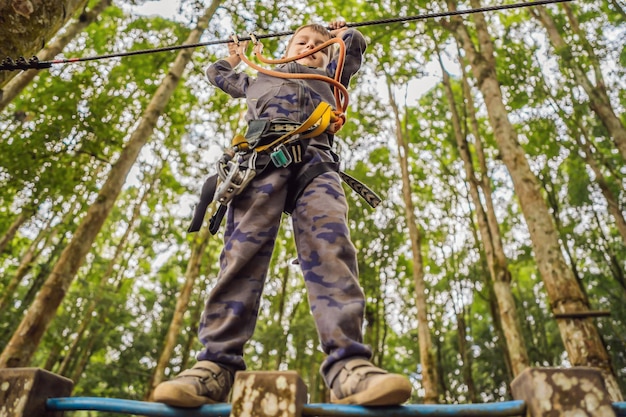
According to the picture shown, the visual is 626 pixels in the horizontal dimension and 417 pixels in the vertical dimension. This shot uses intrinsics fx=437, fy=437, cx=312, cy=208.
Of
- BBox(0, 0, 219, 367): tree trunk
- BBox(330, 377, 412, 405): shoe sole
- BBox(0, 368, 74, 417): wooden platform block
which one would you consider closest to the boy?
BBox(330, 377, 412, 405): shoe sole

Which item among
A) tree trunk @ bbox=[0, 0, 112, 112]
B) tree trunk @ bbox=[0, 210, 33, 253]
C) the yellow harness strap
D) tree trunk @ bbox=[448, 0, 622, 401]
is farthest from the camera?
A: tree trunk @ bbox=[0, 210, 33, 253]

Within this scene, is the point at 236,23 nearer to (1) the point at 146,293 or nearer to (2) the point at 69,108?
(2) the point at 69,108

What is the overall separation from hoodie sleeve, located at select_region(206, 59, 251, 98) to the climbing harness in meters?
0.29

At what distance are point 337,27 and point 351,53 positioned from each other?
6.7 inches

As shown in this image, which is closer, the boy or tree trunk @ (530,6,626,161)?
the boy

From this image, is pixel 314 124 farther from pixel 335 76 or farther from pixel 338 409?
pixel 338 409

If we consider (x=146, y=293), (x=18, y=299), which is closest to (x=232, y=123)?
(x=146, y=293)

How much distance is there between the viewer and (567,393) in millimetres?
984

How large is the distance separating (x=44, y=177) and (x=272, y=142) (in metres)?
6.78

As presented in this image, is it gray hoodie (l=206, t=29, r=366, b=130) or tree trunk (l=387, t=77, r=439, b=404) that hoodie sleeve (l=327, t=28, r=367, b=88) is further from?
tree trunk (l=387, t=77, r=439, b=404)

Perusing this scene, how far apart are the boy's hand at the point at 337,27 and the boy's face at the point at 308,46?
0.23 feet

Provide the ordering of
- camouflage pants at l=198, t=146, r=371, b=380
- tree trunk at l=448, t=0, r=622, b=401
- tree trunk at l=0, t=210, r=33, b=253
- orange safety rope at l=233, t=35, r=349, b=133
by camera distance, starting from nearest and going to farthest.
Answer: camouflage pants at l=198, t=146, r=371, b=380 < orange safety rope at l=233, t=35, r=349, b=133 < tree trunk at l=448, t=0, r=622, b=401 < tree trunk at l=0, t=210, r=33, b=253

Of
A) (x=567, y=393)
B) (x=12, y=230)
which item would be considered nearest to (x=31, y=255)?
(x=12, y=230)

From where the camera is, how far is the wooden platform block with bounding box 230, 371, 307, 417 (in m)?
1.06
